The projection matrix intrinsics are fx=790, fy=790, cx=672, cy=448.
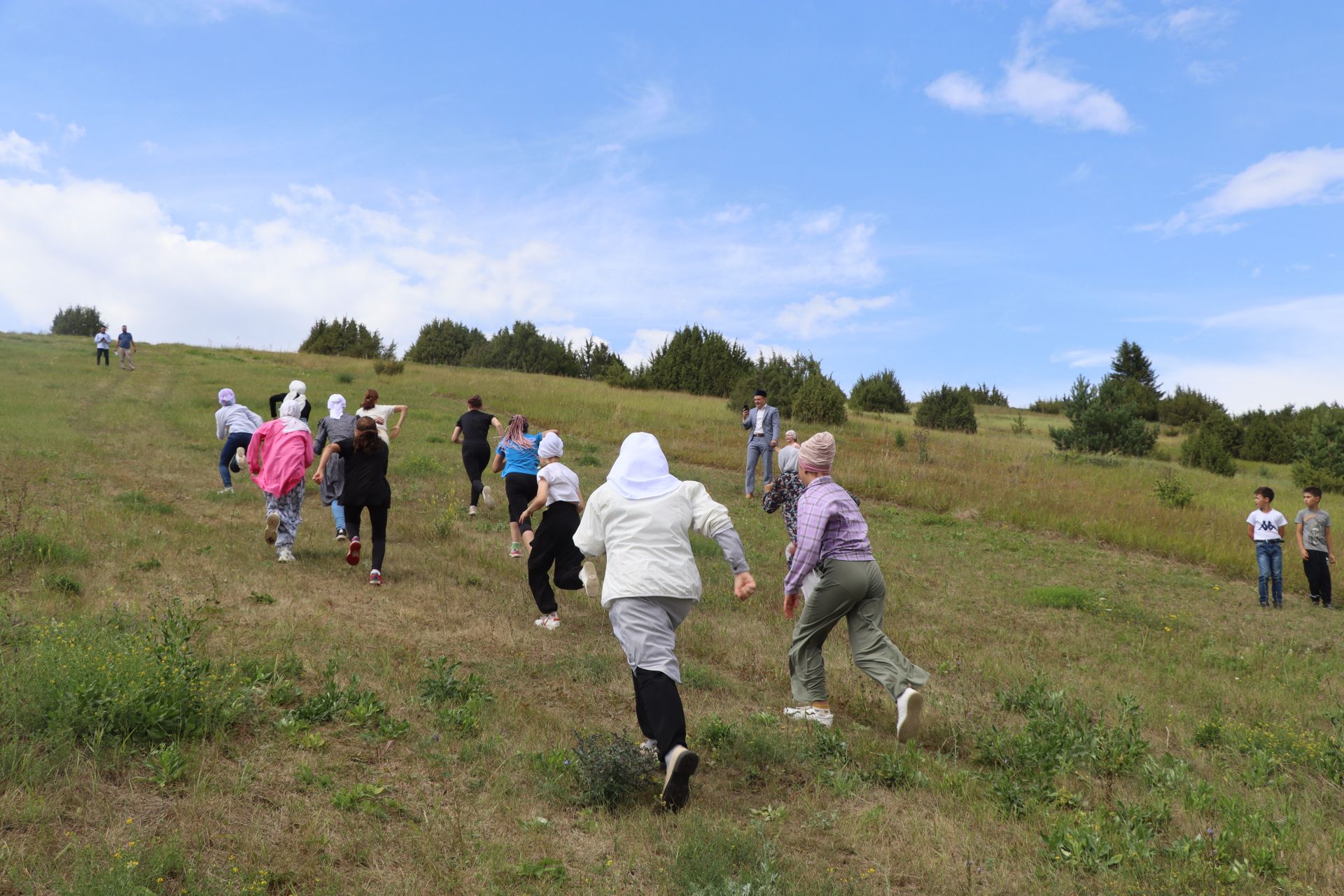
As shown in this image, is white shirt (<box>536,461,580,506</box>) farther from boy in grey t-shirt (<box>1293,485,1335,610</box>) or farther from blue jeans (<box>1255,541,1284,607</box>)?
boy in grey t-shirt (<box>1293,485,1335,610</box>)

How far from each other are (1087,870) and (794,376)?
3898 cm

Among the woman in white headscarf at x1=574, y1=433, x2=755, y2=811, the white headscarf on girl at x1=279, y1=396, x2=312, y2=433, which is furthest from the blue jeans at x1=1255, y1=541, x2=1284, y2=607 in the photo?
the white headscarf on girl at x1=279, y1=396, x2=312, y2=433

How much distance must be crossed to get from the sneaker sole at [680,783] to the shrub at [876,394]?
4929 cm

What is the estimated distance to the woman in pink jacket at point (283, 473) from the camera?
A: 9531mm

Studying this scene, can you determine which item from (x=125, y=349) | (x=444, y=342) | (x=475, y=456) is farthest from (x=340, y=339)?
(x=475, y=456)

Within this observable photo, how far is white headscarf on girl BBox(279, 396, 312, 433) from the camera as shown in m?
9.80

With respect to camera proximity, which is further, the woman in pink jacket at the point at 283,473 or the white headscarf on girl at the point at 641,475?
the woman in pink jacket at the point at 283,473

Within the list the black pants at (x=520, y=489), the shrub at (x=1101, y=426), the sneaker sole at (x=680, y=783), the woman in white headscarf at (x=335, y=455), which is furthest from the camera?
the shrub at (x=1101, y=426)

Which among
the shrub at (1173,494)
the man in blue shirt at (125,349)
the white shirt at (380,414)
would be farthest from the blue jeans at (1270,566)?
the man in blue shirt at (125,349)

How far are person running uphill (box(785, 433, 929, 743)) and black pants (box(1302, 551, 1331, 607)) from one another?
10.8m

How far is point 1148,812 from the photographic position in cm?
443

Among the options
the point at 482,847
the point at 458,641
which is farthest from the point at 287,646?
the point at 482,847

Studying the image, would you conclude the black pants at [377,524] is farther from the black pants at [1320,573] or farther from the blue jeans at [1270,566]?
the black pants at [1320,573]

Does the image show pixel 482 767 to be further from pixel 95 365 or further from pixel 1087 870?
pixel 95 365
